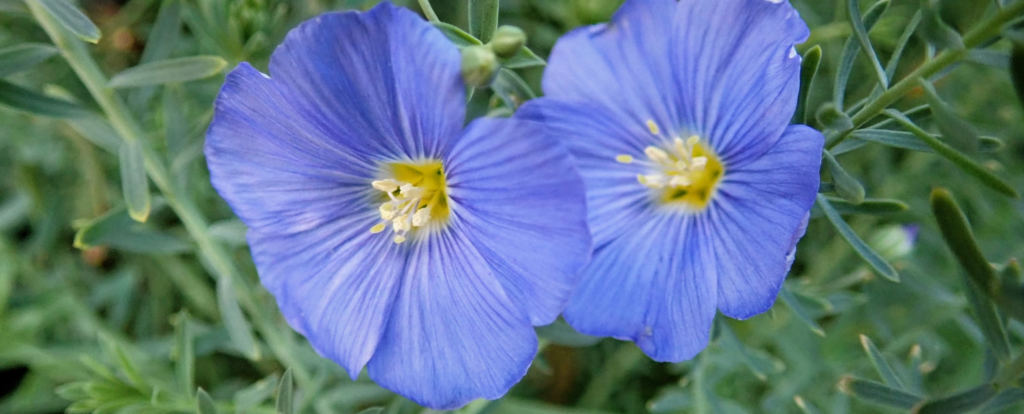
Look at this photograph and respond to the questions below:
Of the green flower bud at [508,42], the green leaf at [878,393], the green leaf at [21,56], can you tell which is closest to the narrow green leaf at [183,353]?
the green leaf at [21,56]

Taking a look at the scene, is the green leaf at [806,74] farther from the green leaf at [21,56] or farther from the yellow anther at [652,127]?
the green leaf at [21,56]

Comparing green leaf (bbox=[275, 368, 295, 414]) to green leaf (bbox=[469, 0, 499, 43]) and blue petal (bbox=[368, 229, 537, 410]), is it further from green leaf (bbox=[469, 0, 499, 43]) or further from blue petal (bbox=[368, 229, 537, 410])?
green leaf (bbox=[469, 0, 499, 43])

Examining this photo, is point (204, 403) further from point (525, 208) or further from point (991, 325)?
point (991, 325)

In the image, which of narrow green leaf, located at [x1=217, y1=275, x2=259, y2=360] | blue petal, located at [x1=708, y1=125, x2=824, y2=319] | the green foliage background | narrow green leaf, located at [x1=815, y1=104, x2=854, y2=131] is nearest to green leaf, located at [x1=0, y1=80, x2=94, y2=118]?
the green foliage background

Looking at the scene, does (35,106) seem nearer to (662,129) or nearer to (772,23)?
(662,129)

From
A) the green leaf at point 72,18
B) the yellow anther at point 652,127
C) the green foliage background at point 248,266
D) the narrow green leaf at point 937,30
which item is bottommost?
the green foliage background at point 248,266

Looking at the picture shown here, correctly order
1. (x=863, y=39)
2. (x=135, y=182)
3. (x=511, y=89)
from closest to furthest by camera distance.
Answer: (x=863, y=39)
(x=511, y=89)
(x=135, y=182)

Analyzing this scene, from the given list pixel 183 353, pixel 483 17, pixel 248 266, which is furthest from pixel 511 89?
pixel 248 266
